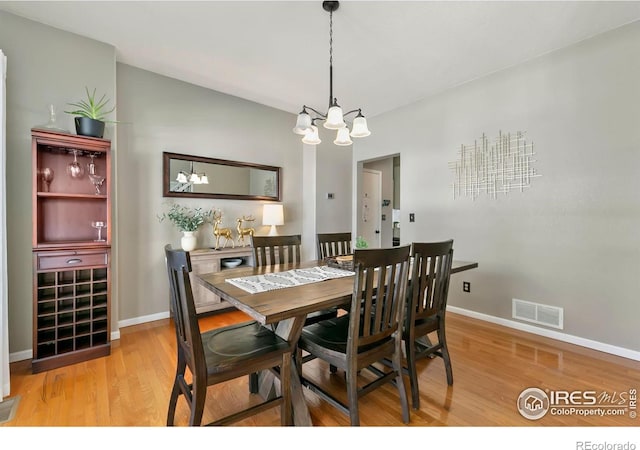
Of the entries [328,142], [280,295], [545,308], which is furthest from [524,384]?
[328,142]

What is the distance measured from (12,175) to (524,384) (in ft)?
13.2

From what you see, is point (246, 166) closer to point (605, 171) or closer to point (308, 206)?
point (308, 206)

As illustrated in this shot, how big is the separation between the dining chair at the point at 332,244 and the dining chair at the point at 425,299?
105 centimetres

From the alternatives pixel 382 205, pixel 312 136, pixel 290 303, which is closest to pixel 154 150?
pixel 312 136

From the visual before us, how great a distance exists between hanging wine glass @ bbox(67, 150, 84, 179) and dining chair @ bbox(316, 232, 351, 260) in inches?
82.0

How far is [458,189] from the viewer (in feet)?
11.0

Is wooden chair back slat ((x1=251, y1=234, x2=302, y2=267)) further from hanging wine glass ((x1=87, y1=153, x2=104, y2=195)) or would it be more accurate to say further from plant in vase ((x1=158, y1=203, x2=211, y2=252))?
hanging wine glass ((x1=87, y1=153, x2=104, y2=195))

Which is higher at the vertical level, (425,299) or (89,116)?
(89,116)

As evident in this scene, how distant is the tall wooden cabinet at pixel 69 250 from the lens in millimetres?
2121

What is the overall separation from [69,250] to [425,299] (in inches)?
105

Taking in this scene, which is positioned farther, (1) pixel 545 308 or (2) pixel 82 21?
(1) pixel 545 308

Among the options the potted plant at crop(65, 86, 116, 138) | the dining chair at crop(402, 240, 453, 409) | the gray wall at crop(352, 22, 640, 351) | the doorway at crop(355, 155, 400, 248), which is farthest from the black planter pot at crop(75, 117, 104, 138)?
the doorway at crop(355, 155, 400, 248)

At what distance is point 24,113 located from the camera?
2223 millimetres

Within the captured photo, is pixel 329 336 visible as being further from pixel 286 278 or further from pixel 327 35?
pixel 327 35
